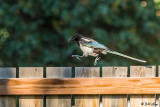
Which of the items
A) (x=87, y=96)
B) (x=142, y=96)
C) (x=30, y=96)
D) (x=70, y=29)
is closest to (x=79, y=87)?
(x=87, y=96)

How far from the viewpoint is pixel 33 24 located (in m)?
7.02

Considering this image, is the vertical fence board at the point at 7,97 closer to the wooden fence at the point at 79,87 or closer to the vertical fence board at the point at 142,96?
the wooden fence at the point at 79,87

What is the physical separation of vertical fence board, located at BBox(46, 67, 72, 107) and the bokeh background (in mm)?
3381

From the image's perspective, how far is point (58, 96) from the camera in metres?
3.14

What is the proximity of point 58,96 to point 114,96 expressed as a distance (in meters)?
0.47

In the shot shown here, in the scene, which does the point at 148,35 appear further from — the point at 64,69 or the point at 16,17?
the point at 64,69

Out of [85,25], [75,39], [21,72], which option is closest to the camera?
[75,39]

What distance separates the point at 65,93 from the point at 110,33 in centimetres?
412

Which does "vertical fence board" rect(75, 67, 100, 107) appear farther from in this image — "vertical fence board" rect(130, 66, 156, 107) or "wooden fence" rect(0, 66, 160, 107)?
"vertical fence board" rect(130, 66, 156, 107)

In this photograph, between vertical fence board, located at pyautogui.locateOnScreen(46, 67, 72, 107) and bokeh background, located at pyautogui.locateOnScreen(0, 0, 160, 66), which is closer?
vertical fence board, located at pyautogui.locateOnScreen(46, 67, 72, 107)

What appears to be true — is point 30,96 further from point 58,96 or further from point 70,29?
point 70,29

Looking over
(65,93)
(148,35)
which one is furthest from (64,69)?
(148,35)

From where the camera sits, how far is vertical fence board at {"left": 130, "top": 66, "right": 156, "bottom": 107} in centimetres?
312

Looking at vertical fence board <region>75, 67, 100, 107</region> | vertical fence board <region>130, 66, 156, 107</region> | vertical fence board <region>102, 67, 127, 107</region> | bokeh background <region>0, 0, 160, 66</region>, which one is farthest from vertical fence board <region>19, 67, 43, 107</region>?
bokeh background <region>0, 0, 160, 66</region>
